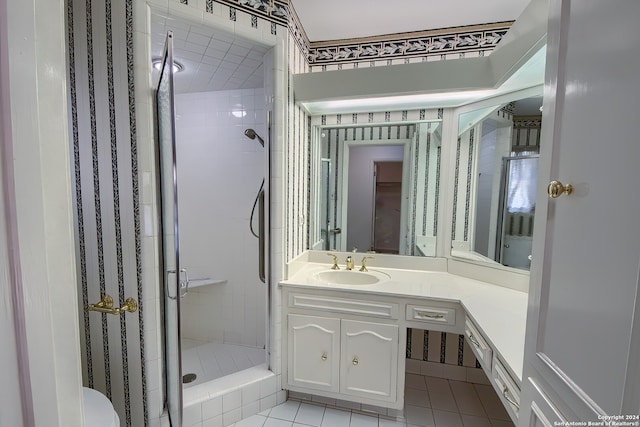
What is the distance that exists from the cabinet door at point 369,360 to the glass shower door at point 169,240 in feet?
3.05

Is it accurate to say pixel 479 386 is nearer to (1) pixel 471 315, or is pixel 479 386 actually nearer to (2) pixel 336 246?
(1) pixel 471 315

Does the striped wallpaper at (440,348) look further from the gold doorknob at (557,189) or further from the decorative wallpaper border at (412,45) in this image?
the decorative wallpaper border at (412,45)

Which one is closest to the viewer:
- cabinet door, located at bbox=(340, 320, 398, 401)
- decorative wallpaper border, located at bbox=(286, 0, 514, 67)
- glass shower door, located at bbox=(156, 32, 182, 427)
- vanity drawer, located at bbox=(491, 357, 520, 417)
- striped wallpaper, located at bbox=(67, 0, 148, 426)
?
vanity drawer, located at bbox=(491, 357, 520, 417)

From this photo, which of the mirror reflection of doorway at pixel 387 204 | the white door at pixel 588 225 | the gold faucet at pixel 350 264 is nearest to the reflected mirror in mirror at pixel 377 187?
the mirror reflection of doorway at pixel 387 204

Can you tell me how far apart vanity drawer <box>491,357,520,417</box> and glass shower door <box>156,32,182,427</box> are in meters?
1.27

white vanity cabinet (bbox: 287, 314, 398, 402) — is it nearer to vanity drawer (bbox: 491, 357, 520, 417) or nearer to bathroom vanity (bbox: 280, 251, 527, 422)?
bathroom vanity (bbox: 280, 251, 527, 422)

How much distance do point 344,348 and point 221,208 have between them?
5.02 ft

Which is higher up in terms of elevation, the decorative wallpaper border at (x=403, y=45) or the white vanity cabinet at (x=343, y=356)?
the decorative wallpaper border at (x=403, y=45)

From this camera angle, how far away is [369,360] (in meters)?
1.71

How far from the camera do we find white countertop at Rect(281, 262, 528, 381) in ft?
3.74

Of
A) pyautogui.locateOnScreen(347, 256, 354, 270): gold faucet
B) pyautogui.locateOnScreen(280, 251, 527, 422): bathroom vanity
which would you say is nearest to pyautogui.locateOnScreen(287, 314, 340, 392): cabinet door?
pyautogui.locateOnScreen(280, 251, 527, 422): bathroom vanity

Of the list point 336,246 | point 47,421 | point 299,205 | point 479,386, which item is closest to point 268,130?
point 299,205

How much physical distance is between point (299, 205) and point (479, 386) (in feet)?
6.29

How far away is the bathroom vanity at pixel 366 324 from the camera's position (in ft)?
5.25
